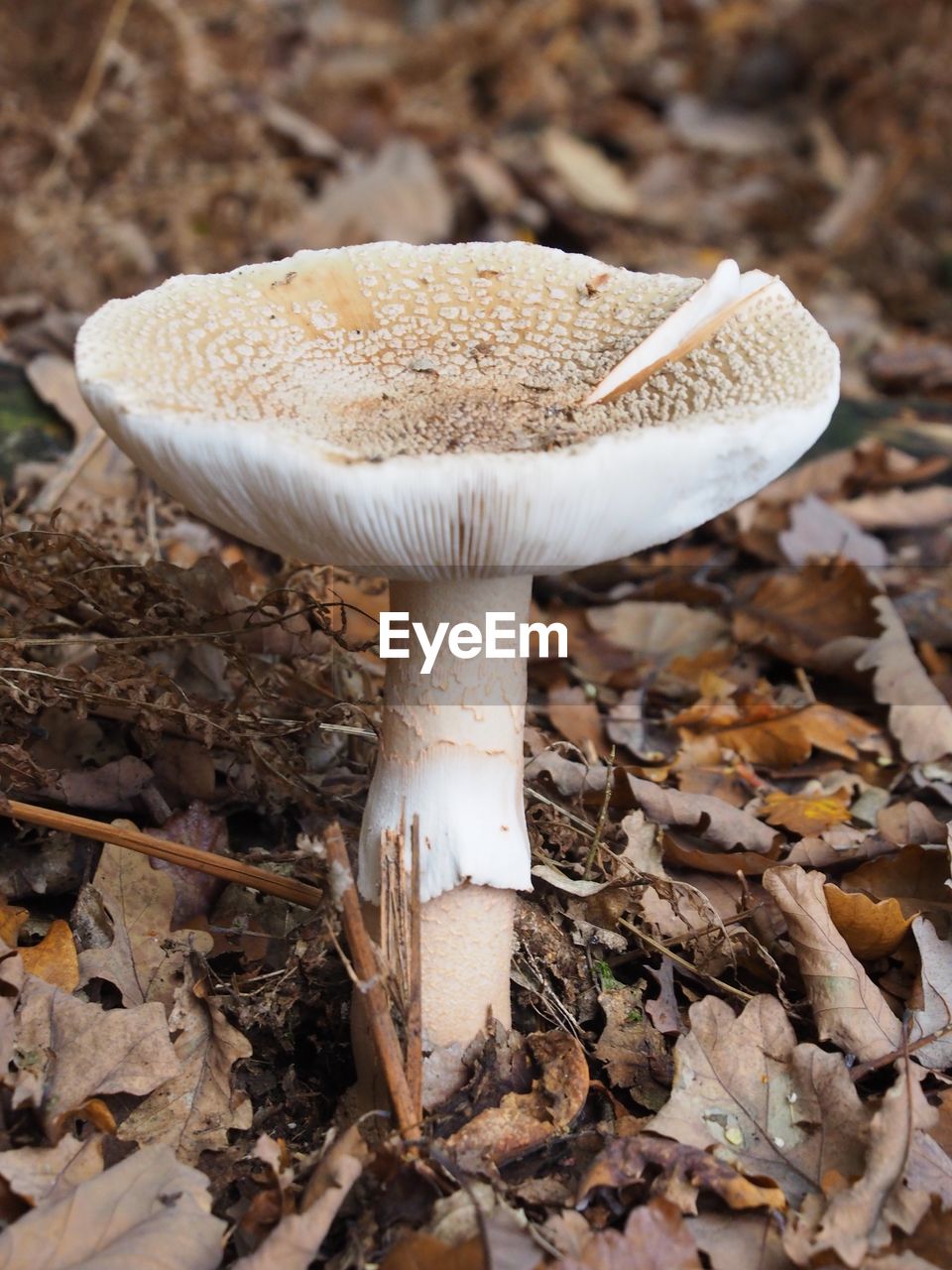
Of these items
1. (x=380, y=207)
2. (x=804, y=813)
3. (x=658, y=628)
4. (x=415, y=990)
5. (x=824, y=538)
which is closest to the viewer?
(x=415, y=990)

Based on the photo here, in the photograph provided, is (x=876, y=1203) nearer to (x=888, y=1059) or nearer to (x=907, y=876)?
(x=888, y=1059)

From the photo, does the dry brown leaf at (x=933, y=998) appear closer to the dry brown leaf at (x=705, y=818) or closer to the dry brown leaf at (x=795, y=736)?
the dry brown leaf at (x=705, y=818)

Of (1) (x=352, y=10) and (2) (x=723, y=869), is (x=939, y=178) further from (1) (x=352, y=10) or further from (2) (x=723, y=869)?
(2) (x=723, y=869)

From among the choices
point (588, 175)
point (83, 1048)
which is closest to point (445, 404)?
point (83, 1048)

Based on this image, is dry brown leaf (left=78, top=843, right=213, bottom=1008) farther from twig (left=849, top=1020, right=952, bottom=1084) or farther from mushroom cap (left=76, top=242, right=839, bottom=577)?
twig (left=849, top=1020, right=952, bottom=1084)

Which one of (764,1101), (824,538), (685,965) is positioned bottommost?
(764,1101)

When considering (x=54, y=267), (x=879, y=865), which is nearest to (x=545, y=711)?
(x=879, y=865)
